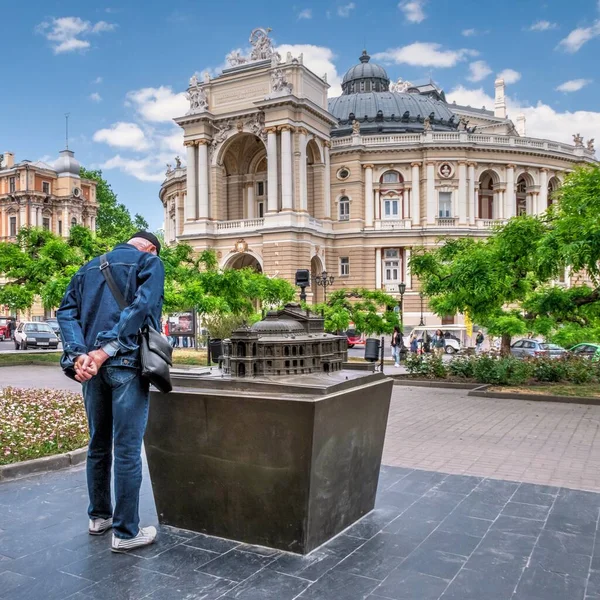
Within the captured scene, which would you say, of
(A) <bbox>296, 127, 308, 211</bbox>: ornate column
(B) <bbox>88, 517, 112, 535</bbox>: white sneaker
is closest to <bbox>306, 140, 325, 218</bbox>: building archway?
(A) <bbox>296, 127, 308, 211</bbox>: ornate column

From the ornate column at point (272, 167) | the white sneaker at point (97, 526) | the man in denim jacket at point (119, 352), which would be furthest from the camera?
the ornate column at point (272, 167)

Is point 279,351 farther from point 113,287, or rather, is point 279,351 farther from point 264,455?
point 113,287

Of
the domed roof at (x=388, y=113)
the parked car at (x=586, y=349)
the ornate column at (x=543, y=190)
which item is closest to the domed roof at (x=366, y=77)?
the domed roof at (x=388, y=113)

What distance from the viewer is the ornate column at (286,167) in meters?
41.2

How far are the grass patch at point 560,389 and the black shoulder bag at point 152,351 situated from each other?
39.9 ft

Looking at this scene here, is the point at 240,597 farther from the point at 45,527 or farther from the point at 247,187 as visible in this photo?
the point at 247,187

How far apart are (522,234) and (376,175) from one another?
105 feet

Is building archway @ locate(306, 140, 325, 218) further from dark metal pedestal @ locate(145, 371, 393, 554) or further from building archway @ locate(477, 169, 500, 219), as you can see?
dark metal pedestal @ locate(145, 371, 393, 554)

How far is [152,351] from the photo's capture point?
424 cm

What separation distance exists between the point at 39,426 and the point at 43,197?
2302 inches

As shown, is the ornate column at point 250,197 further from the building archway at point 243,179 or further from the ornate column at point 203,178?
the ornate column at point 203,178

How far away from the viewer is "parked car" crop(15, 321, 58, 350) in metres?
33.3

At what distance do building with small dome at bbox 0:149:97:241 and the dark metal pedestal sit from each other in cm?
6034

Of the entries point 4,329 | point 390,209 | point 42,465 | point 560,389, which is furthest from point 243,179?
point 42,465
